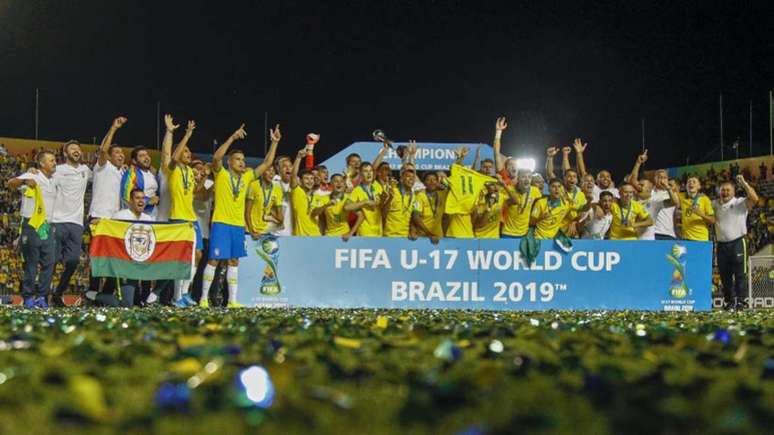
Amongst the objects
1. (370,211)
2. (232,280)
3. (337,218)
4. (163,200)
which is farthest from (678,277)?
(163,200)

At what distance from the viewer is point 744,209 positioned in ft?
39.8

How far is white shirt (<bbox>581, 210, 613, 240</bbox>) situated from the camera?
12398mm

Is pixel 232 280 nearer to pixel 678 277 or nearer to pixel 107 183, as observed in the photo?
pixel 107 183

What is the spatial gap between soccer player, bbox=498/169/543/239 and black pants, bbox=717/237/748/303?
8.52 feet

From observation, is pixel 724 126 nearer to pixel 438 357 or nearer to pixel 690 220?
pixel 690 220

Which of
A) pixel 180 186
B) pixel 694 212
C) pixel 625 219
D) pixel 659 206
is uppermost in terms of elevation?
pixel 180 186

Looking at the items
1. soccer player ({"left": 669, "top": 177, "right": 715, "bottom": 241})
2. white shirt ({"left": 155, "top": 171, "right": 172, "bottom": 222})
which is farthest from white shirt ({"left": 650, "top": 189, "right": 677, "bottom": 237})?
white shirt ({"left": 155, "top": 171, "right": 172, "bottom": 222})

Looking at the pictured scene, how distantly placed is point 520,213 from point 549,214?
0.38 m

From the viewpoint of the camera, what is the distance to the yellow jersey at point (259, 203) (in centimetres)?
1124

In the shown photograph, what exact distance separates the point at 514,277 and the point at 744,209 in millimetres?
3310

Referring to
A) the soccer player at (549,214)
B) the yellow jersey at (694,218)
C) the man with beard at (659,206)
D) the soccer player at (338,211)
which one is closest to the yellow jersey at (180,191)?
the soccer player at (338,211)

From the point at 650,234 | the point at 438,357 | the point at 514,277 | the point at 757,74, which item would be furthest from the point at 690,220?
the point at 757,74

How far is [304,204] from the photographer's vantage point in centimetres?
1169

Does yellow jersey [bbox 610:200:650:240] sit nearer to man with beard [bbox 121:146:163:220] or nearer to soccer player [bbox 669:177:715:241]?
soccer player [bbox 669:177:715:241]
